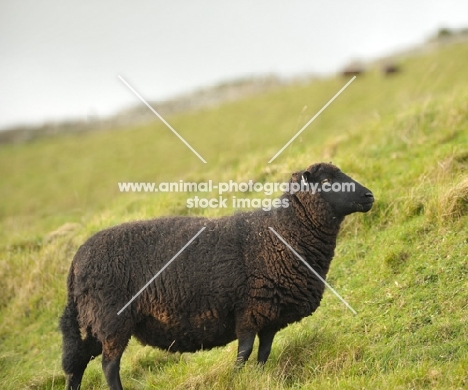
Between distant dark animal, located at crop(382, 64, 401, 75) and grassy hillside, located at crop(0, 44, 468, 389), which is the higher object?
distant dark animal, located at crop(382, 64, 401, 75)

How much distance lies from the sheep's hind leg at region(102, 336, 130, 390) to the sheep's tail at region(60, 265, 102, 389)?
1.40ft

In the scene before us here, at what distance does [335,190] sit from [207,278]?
72.1 inches

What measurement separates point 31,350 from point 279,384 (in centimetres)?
523

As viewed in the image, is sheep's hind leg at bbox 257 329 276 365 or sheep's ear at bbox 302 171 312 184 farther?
sheep's ear at bbox 302 171 312 184

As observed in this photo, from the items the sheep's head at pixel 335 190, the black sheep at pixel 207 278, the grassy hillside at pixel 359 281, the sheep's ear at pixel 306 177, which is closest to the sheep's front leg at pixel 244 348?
the black sheep at pixel 207 278

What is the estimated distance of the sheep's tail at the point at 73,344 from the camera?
8.05 m

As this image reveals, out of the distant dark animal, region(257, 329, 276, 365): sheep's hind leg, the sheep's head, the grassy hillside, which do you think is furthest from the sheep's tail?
the distant dark animal

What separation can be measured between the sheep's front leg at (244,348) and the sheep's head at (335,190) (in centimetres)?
174

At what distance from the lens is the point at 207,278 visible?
7582 millimetres

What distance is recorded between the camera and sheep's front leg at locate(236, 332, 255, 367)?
745cm

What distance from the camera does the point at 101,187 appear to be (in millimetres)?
23531

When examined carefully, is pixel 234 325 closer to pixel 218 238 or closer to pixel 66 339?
pixel 218 238

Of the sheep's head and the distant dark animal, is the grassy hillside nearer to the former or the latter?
the sheep's head

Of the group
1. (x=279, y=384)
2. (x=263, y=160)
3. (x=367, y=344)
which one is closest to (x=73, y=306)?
(x=279, y=384)
